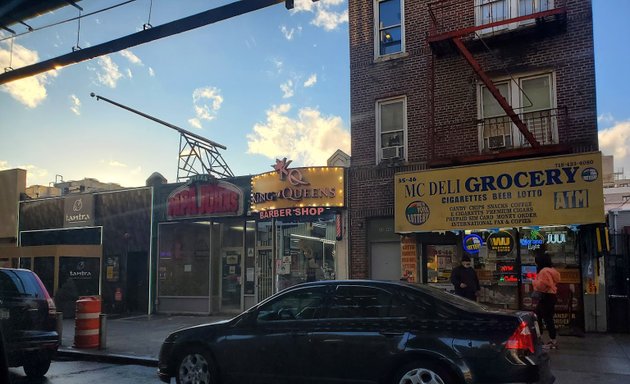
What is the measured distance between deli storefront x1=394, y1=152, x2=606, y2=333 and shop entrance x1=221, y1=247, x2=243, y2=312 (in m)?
5.92

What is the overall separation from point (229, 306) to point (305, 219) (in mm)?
4045

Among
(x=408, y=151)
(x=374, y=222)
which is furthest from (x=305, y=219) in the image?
(x=408, y=151)

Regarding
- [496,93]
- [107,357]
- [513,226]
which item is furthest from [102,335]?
[496,93]

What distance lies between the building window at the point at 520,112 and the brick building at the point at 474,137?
3cm

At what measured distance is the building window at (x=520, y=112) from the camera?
12.9 m

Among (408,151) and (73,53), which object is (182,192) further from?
(73,53)

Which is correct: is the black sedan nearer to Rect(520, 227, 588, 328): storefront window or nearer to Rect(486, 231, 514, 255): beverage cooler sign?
Rect(520, 227, 588, 328): storefront window

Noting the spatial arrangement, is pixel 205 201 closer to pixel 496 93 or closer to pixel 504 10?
pixel 496 93

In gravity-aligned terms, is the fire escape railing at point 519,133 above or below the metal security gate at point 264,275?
above

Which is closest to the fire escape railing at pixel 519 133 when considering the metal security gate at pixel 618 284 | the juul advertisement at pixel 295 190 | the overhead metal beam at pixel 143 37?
the metal security gate at pixel 618 284

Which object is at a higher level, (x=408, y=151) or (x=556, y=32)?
(x=556, y=32)

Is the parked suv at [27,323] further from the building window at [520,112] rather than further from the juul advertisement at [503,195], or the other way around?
the building window at [520,112]

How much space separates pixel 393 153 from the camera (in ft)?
48.7

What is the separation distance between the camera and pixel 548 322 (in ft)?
33.4
